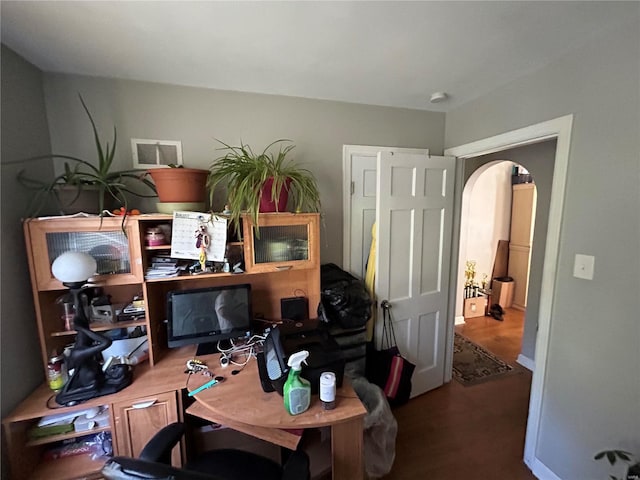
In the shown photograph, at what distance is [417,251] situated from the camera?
211 centimetres

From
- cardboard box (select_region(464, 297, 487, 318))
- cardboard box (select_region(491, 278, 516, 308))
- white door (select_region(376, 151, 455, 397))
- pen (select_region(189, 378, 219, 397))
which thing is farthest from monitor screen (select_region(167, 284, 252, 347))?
cardboard box (select_region(491, 278, 516, 308))

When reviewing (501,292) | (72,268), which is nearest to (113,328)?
(72,268)

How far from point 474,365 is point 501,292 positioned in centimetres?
170

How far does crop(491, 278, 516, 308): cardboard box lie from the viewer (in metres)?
3.95

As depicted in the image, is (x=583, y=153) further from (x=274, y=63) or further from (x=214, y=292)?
(x=214, y=292)

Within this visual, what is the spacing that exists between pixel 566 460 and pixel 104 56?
10.6 feet

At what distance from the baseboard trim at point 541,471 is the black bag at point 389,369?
30.6 inches

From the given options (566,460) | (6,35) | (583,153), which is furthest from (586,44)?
(6,35)

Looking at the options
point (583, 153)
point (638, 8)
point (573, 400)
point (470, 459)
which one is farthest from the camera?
point (470, 459)

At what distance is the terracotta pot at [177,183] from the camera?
146 centimetres

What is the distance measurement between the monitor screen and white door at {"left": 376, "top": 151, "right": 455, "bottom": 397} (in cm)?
96

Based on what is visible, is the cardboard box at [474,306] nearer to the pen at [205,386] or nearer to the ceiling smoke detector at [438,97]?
the ceiling smoke detector at [438,97]

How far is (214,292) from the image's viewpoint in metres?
1.65

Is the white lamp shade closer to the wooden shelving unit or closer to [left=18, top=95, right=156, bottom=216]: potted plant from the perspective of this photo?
the wooden shelving unit
